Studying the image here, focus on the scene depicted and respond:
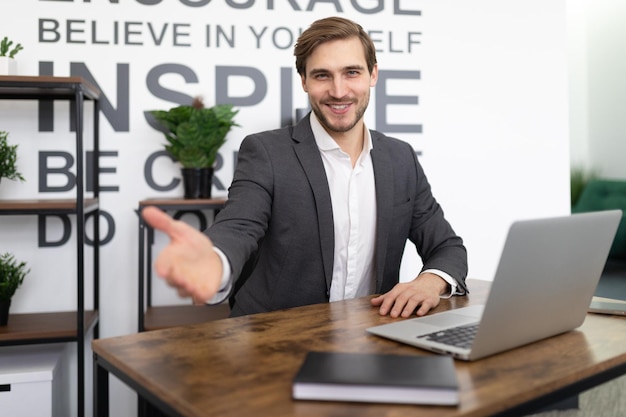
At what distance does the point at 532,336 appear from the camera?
1.22m

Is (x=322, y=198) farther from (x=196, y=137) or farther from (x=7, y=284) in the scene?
(x=7, y=284)

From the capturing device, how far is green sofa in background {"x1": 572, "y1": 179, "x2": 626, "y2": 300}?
3318 millimetres

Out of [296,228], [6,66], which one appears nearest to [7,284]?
[6,66]

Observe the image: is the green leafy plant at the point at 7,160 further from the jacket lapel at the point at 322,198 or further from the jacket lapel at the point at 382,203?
the jacket lapel at the point at 382,203

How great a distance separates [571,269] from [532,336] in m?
0.15

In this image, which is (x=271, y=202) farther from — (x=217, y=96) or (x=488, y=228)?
(x=488, y=228)

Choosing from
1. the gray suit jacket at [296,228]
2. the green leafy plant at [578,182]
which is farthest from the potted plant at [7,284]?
the green leafy plant at [578,182]

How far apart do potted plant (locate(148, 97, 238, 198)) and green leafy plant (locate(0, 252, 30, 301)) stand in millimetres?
748

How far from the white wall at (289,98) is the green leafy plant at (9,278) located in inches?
5.8

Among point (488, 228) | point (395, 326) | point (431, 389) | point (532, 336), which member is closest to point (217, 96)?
point (488, 228)

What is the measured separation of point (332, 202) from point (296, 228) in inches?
6.3

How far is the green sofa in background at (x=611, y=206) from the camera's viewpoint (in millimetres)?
3318

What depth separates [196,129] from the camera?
8.73 ft

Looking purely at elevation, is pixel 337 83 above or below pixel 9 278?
above
